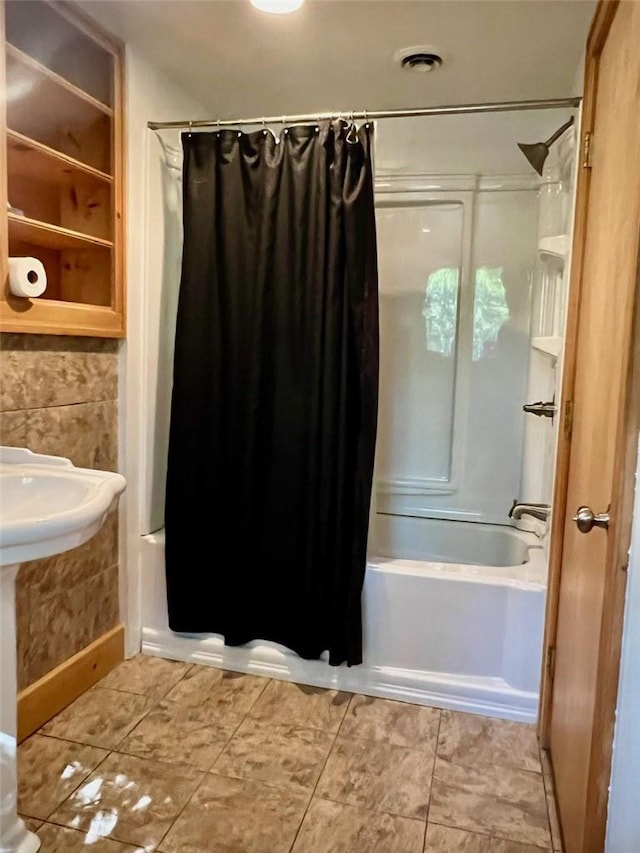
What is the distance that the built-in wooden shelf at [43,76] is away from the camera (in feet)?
5.74

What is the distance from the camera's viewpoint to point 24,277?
171 cm

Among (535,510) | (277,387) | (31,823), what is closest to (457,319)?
(535,510)

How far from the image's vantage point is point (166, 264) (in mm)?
2455

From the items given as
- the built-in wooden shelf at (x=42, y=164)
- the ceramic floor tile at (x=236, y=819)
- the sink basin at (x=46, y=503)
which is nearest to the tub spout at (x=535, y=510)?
the ceramic floor tile at (x=236, y=819)

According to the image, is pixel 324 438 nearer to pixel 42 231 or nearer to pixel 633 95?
pixel 42 231

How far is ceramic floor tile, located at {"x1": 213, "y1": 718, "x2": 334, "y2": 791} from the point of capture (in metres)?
1.81

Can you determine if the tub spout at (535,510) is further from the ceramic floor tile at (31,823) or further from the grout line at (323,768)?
the ceramic floor tile at (31,823)

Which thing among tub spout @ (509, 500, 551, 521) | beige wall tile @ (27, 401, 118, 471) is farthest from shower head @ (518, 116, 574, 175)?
beige wall tile @ (27, 401, 118, 471)

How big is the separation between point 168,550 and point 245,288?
103 cm

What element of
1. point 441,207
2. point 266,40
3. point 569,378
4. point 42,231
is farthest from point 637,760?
point 441,207

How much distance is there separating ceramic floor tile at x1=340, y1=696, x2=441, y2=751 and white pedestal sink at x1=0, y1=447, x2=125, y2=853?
0.99 metres

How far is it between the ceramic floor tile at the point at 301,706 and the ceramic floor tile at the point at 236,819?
33 cm

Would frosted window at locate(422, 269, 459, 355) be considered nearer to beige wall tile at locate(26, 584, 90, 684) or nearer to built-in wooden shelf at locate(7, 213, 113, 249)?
built-in wooden shelf at locate(7, 213, 113, 249)

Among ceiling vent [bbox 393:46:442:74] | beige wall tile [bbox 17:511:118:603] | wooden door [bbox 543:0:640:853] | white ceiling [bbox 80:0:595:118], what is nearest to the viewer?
wooden door [bbox 543:0:640:853]
